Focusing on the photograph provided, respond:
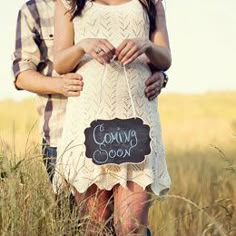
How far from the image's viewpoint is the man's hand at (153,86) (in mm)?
2480

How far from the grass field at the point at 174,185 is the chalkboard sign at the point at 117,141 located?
0.17 metres

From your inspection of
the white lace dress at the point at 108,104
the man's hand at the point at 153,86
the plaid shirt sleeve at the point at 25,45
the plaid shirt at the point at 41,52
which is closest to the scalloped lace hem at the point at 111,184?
the white lace dress at the point at 108,104

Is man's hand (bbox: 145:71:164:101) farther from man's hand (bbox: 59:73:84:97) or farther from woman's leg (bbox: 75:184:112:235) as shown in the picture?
woman's leg (bbox: 75:184:112:235)

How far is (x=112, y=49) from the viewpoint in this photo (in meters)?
2.37

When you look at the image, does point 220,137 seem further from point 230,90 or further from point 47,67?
point 230,90

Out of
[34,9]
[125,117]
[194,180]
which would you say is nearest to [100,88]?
[125,117]

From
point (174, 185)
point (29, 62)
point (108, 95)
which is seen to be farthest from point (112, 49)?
point (174, 185)

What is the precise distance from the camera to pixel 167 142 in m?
8.00

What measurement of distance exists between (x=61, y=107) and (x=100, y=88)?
0.49 m

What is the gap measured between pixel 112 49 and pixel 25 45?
693mm

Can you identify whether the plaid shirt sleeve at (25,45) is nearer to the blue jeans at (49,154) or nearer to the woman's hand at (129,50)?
the blue jeans at (49,154)

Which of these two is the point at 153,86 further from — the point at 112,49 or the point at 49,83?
the point at 49,83

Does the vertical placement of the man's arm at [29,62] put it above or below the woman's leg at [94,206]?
above

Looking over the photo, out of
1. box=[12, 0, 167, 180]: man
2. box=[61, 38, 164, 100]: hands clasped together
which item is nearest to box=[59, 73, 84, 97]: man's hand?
box=[61, 38, 164, 100]: hands clasped together
